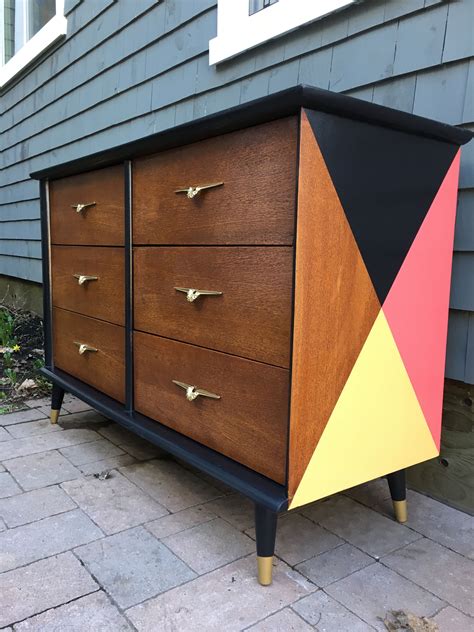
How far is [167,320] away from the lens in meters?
1.57

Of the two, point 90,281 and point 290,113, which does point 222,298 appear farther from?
point 90,281

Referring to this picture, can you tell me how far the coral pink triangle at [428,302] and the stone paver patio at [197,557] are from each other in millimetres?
359

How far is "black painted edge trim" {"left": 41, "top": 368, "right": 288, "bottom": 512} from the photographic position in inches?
47.6

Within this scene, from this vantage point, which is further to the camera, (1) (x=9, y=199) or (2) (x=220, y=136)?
(1) (x=9, y=199)

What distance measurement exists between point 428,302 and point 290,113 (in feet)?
2.21

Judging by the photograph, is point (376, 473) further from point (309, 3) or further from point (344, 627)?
point (309, 3)

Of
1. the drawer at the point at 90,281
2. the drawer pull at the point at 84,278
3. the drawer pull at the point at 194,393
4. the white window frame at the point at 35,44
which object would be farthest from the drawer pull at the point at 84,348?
the white window frame at the point at 35,44

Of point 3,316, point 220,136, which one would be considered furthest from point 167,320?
point 3,316

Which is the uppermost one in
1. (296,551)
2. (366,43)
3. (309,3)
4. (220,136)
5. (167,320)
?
(309,3)

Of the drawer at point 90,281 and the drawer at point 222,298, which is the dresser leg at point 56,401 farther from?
the drawer at point 222,298

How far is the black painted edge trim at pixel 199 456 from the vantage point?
1209 mm

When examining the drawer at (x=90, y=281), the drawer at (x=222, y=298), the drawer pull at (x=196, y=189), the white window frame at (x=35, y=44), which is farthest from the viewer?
the white window frame at (x=35, y=44)

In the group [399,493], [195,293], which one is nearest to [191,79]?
[195,293]

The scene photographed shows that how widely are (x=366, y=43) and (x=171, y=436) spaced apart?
4.88 feet
